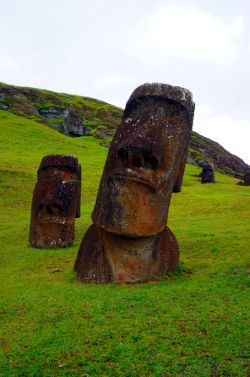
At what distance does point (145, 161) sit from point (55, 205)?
19.5ft

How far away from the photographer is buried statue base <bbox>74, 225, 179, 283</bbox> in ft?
31.5

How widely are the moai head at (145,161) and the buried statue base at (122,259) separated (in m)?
0.33

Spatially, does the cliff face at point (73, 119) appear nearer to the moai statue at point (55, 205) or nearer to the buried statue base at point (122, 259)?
the moai statue at point (55, 205)

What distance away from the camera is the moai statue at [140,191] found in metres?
9.53

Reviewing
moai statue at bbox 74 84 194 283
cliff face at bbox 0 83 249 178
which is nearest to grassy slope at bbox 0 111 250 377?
moai statue at bbox 74 84 194 283

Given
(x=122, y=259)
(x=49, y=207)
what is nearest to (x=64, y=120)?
(x=49, y=207)

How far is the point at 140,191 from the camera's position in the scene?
9578 millimetres

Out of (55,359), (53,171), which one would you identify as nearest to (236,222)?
(53,171)

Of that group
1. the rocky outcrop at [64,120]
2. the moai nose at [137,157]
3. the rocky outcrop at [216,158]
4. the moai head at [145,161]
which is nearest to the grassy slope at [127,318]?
the moai head at [145,161]

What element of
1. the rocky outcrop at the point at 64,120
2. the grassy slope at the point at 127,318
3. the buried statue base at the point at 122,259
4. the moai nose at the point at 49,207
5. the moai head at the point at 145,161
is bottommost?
the grassy slope at the point at 127,318

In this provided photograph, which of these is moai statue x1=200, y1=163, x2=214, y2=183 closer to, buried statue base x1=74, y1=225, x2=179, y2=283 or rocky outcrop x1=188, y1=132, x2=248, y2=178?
buried statue base x1=74, y1=225, x2=179, y2=283

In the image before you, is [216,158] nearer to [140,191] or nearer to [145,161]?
[145,161]

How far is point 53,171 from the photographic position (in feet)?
50.6

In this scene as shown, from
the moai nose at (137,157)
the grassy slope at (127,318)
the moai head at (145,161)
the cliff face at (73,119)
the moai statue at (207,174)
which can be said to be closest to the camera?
the grassy slope at (127,318)
